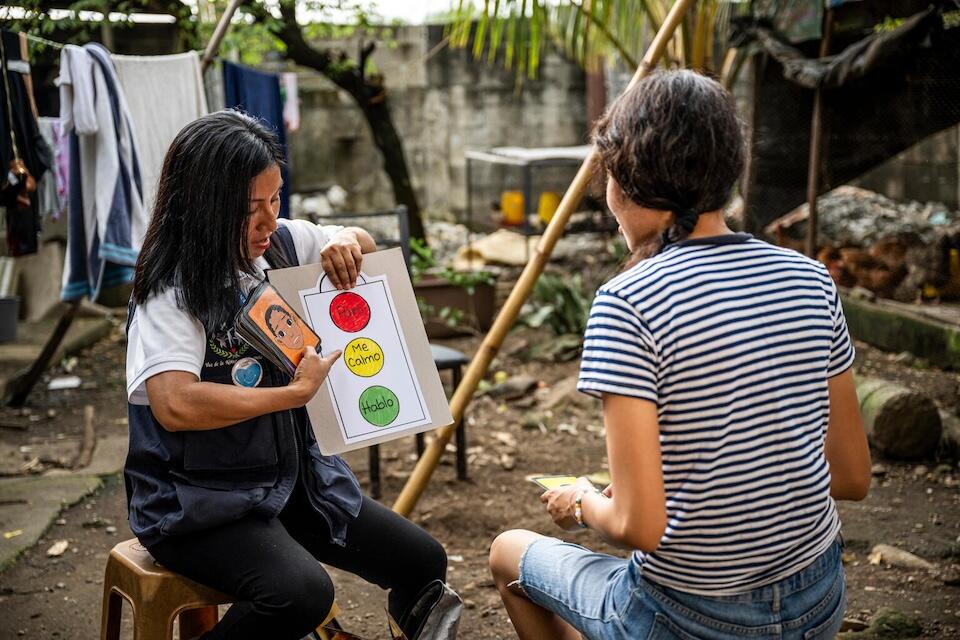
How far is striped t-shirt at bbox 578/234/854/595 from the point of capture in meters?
1.59

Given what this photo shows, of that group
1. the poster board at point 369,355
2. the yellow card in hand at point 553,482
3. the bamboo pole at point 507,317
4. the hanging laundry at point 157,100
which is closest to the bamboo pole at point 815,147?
the bamboo pole at point 507,317

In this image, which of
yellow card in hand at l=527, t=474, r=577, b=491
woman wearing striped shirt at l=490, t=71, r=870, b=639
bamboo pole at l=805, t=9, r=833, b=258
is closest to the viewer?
woman wearing striped shirt at l=490, t=71, r=870, b=639

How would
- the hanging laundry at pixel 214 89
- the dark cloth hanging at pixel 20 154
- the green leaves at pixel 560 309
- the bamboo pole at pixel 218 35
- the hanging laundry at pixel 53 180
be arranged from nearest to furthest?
the dark cloth hanging at pixel 20 154, the bamboo pole at pixel 218 35, the hanging laundry at pixel 53 180, the hanging laundry at pixel 214 89, the green leaves at pixel 560 309

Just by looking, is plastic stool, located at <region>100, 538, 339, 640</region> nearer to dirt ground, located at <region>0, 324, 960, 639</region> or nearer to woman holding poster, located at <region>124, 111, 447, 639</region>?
woman holding poster, located at <region>124, 111, 447, 639</region>

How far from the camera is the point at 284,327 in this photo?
2.12 meters

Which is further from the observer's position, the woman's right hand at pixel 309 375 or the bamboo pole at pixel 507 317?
the bamboo pole at pixel 507 317

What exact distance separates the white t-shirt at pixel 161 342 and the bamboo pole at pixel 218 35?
289 centimetres

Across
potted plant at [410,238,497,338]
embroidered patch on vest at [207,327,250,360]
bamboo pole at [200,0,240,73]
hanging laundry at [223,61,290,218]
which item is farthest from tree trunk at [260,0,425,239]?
embroidered patch on vest at [207,327,250,360]

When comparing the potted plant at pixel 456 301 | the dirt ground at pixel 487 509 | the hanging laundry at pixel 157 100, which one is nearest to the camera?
the dirt ground at pixel 487 509

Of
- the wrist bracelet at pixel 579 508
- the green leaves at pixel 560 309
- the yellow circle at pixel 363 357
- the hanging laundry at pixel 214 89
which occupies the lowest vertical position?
the green leaves at pixel 560 309

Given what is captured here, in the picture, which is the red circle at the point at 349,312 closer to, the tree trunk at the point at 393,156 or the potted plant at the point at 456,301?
the potted plant at the point at 456,301

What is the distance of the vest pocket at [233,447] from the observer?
6.92 feet

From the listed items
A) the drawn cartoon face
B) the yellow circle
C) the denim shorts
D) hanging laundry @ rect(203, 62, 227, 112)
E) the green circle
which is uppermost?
hanging laundry @ rect(203, 62, 227, 112)

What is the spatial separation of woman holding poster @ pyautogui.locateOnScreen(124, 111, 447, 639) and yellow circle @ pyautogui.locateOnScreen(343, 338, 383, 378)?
0.58 feet
